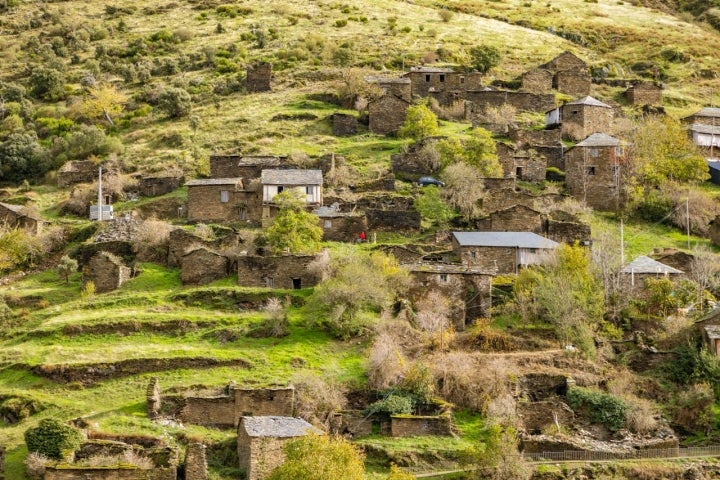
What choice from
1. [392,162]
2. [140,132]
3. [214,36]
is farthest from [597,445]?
[214,36]

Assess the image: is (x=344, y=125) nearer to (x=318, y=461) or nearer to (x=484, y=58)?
(x=484, y=58)

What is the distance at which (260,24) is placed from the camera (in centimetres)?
11775

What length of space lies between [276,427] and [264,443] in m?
1.02

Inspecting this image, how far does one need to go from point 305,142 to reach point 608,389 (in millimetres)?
35486

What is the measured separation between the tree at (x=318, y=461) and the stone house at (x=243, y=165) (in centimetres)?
3233

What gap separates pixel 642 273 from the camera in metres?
60.1

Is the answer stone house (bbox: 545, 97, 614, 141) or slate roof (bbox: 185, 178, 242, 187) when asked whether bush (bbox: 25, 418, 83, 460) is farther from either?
stone house (bbox: 545, 97, 614, 141)

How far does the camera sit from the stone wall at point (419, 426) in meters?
48.8

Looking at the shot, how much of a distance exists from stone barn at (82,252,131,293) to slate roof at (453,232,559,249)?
1782 cm

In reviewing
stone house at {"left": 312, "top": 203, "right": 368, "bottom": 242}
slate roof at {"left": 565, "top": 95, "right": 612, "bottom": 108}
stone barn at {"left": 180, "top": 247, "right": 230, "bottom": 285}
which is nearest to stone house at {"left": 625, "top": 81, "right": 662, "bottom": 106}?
slate roof at {"left": 565, "top": 95, "right": 612, "bottom": 108}

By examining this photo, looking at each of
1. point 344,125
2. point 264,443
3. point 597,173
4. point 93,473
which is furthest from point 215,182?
point 93,473

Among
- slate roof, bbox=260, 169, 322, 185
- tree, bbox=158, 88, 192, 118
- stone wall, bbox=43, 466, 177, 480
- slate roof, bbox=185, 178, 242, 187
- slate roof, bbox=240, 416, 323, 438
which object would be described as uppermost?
stone wall, bbox=43, 466, 177, 480

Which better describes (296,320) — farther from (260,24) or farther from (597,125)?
(260,24)

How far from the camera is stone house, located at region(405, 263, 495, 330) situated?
5738 centimetres
